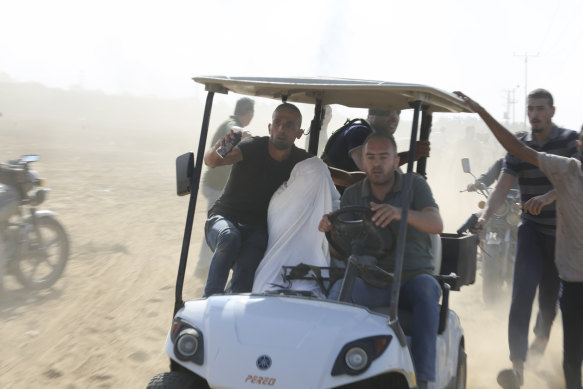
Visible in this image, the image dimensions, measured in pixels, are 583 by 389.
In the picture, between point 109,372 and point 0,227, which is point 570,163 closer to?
point 109,372

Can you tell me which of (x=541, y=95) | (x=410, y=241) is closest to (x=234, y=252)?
(x=410, y=241)

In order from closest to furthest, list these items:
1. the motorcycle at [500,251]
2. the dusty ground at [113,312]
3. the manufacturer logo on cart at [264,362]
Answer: the manufacturer logo on cart at [264,362] → the dusty ground at [113,312] → the motorcycle at [500,251]

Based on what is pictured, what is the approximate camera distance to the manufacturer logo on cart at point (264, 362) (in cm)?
283

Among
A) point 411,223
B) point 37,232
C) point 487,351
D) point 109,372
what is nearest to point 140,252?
point 37,232

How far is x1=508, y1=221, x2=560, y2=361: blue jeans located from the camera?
4844 mm

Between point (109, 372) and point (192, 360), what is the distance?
2.21 metres

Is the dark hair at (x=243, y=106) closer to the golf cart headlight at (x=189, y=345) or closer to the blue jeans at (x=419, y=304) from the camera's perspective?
the blue jeans at (x=419, y=304)

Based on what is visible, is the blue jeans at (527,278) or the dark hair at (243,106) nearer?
the blue jeans at (527,278)

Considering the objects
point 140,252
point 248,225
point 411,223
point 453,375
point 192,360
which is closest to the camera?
point 192,360

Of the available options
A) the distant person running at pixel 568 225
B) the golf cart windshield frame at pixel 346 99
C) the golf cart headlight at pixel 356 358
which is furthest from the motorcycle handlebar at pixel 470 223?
the golf cart headlight at pixel 356 358

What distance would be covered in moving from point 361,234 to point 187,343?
3.59 ft

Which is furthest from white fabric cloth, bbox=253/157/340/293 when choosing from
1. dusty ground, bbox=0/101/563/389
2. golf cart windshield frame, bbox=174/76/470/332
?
dusty ground, bbox=0/101/563/389

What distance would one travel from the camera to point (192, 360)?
9.89ft

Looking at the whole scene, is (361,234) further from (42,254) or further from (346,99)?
(42,254)
